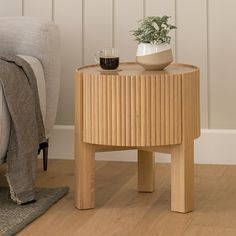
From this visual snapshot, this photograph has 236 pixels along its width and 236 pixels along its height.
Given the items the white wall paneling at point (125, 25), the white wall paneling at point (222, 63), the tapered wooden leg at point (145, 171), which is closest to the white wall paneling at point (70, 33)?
the white wall paneling at point (125, 25)

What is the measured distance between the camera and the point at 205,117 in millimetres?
3539

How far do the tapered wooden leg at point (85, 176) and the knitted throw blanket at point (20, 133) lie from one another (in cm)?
18

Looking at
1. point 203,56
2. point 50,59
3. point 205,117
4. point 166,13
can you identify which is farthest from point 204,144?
point 50,59

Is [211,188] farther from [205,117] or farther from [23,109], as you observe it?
[23,109]

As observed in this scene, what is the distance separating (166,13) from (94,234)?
4.59ft

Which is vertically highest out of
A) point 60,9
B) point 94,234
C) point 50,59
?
point 60,9

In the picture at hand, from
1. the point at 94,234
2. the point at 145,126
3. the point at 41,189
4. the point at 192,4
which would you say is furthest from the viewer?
the point at 192,4

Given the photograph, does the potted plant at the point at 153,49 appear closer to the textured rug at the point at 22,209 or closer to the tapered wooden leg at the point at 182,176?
the tapered wooden leg at the point at 182,176

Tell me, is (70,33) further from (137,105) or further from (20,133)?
(137,105)

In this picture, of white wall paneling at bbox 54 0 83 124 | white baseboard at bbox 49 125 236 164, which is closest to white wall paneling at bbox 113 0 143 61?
white wall paneling at bbox 54 0 83 124

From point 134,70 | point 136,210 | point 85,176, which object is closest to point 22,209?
point 85,176

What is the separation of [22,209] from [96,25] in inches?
46.9

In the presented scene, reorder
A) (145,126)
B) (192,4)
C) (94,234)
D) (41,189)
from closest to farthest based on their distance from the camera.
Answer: (94,234) < (145,126) < (41,189) < (192,4)

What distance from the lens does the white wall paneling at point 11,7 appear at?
368cm
